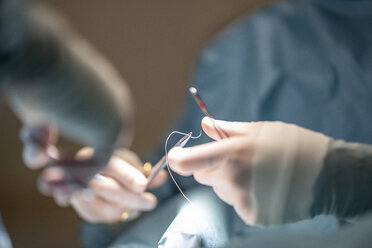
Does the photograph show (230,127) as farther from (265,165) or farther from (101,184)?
(101,184)

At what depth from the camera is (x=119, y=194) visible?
79 centimetres

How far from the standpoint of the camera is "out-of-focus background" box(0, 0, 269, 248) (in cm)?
133

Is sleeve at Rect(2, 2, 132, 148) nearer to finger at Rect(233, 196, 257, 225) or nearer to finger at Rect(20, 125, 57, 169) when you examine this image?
finger at Rect(20, 125, 57, 169)

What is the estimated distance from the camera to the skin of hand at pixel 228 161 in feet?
1.85

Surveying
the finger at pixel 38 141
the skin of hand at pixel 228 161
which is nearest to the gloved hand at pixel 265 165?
the skin of hand at pixel 228 161

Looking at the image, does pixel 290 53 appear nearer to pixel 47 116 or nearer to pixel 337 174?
pixel 337 174

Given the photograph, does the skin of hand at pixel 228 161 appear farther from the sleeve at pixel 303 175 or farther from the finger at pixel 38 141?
the finger at pixel 38 141

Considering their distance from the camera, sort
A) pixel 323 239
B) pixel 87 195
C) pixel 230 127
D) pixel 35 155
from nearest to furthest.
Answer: pixel 323 239, pixel 230 127, pixel 35 155, pixel 87 195

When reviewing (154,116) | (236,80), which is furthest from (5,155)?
(236,80)

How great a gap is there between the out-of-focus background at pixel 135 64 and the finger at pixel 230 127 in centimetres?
90

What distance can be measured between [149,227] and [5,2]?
56 cm

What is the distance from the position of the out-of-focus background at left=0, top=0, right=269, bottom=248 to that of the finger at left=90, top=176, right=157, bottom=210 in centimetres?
63

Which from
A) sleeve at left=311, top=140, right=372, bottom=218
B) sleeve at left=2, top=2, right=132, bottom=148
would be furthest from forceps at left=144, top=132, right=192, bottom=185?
sleeve at left=311, top=140, right=372, bottom=218

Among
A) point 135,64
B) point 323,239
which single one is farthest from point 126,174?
point 135,64
